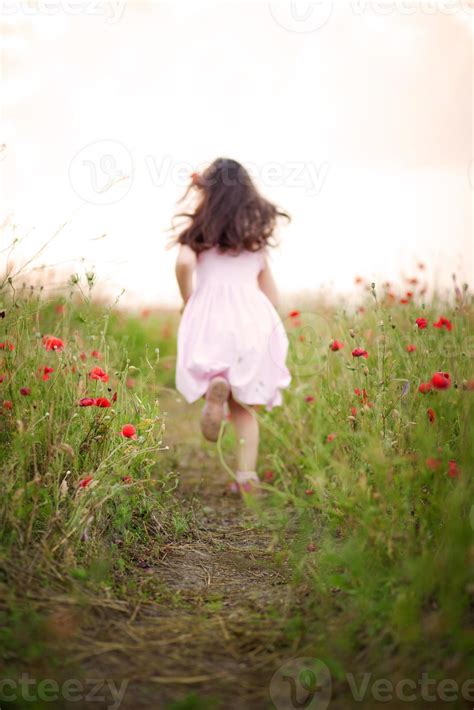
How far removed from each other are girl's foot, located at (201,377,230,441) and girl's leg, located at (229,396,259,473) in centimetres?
29

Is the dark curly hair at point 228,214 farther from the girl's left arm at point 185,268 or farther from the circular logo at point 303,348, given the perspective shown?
the circular logo at point 303,348

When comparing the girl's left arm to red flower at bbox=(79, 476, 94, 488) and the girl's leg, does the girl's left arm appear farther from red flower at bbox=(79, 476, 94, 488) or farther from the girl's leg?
red flower at bbox=(79, 476, 94, 488)

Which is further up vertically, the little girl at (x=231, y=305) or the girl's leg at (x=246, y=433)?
the little girl at (x=231, y=305)

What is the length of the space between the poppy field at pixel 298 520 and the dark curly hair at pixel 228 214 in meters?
0.85

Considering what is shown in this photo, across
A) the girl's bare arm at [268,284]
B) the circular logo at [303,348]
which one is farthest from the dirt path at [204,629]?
the girl's bare arm at [268,284]

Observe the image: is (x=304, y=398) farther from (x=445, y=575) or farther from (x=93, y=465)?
(x=445, y=575)

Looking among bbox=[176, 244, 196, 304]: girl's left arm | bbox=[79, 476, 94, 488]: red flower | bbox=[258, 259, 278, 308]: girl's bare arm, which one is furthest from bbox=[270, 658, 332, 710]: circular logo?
bbox=[258, 259, 278, 308]: girl's bare arm

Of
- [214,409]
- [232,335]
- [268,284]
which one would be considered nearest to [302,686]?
[214,409]

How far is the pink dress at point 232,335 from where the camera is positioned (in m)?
3.14

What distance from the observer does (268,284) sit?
133 inches

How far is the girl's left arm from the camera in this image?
10.4ft

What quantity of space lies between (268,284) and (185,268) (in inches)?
19.0

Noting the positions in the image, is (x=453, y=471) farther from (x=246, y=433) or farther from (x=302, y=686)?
(x=246, y=433)

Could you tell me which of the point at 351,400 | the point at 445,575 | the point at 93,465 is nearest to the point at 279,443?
the point at 351,400
